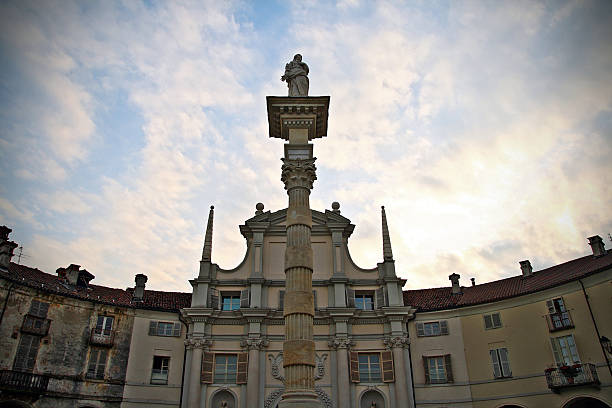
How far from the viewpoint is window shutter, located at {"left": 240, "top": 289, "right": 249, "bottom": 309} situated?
3234cm

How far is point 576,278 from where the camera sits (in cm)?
2778

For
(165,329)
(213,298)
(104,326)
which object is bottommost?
(104,326)

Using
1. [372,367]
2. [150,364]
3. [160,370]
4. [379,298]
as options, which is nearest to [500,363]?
[372,367]

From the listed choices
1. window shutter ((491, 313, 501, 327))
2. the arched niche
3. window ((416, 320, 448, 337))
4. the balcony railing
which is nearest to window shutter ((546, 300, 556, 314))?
window shutter ((491, 313, 501, 327))

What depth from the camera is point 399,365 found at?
100 feet

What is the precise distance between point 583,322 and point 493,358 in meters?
5.80

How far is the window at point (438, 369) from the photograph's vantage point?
30.8m

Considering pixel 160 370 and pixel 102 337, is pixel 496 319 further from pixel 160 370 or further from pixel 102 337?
pixel 102 337

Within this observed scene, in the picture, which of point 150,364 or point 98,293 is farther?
point 98,293

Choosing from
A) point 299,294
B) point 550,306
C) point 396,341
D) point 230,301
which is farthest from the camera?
point 230,301

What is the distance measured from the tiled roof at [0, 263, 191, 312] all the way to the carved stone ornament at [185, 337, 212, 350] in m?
2.72

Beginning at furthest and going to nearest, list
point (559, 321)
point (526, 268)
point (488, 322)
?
point (526, 268), point (488, 322), point (559, 321)

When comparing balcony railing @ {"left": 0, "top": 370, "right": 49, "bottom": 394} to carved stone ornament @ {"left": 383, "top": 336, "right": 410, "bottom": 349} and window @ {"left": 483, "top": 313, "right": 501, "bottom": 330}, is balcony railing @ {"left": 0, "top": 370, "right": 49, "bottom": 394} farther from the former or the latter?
window @ {"left": 483, "top": 313, "right": 501, "bottom": 330}

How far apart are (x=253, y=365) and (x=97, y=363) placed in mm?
9568
